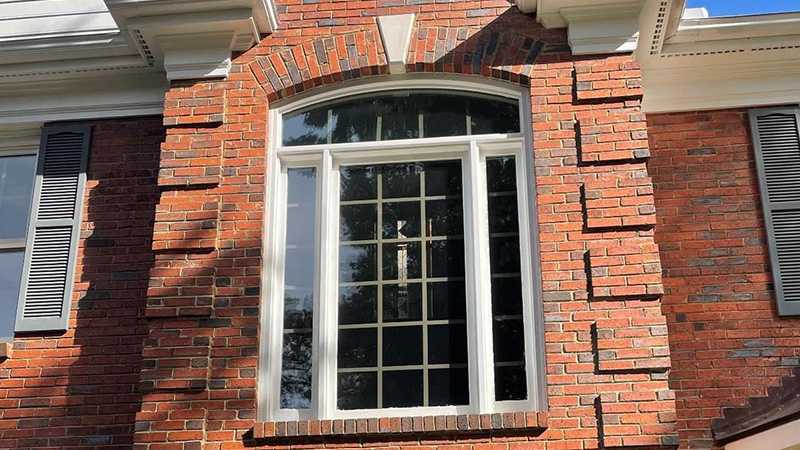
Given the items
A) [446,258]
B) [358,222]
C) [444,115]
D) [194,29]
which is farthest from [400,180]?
[194,29]

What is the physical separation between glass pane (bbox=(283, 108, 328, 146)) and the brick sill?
2.18 m

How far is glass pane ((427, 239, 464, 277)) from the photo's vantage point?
644cm

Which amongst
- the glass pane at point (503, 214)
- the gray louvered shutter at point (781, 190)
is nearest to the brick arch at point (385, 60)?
the glass pane at point (503, 214)

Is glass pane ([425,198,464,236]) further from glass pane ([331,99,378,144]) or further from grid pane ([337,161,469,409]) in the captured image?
glass pane ([331,99,378,144])

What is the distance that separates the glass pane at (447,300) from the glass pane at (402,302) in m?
0.09

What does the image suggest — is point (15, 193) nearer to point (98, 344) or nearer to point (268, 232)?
point (98, 344)

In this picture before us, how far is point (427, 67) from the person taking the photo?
6.86 meters

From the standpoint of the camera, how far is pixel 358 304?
6.46m

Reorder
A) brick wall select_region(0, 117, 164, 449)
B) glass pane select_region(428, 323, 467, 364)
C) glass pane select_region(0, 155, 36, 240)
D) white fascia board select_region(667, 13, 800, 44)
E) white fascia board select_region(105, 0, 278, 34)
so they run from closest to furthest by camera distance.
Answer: glass pane select_region(428, 323, 467, 364)
brick wall select_region(0, 117, 164, 449)
white fascia board select_region(105, 0, 278, 34)
white fascia board select_region(667, 13, 800, 44)
glass pane select_region(0, 155, 36, 240)

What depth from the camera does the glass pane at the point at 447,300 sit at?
6316mm

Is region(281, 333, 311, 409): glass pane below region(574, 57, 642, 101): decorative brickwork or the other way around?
below

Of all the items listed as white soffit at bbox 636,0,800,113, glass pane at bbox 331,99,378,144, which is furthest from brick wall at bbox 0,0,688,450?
white soffit at bbox 636,0,800,113

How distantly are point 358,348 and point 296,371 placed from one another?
1.52 ft

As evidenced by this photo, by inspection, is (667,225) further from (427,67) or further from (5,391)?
(5,391)
